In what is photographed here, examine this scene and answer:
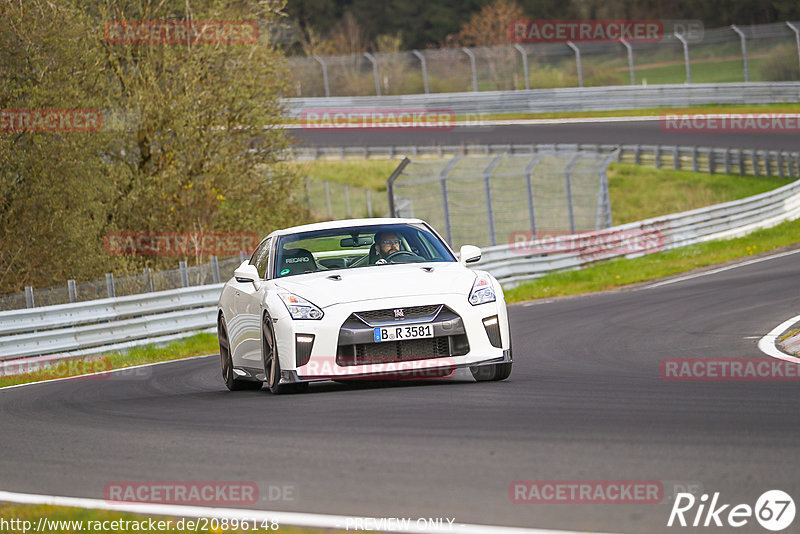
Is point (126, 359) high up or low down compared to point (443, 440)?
down

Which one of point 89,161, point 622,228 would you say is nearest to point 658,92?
point 622,228

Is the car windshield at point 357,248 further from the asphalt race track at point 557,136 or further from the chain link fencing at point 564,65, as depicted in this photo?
the chain link fencing at point 564,65

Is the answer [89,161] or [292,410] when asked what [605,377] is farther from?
[89,161]

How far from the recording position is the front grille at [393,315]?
9336mm

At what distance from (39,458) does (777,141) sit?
38.0 m

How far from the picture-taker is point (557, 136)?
46875mm
